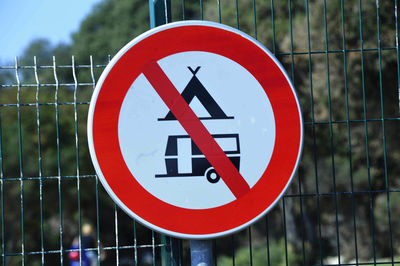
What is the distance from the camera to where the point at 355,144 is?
15.1 meters

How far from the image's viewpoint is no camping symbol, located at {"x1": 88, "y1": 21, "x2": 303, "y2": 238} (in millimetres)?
2012

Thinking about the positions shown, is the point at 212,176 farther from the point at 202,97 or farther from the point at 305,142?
the point at 305,142

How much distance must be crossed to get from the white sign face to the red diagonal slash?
0.05 feet

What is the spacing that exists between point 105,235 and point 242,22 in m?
10.1

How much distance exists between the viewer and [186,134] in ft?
6.61

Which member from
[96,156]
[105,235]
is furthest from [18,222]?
[96,156]

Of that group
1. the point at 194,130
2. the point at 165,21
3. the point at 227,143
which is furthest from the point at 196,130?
the point at 165,21

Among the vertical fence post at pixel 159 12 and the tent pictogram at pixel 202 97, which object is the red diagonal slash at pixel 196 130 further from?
the vertical fence post at pixel 159 12

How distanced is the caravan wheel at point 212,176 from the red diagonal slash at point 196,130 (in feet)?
0.04

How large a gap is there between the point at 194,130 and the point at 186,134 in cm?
3

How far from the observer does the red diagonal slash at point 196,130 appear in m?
2.02

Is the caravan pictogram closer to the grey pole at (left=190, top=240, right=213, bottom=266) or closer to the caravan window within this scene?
the caravan window

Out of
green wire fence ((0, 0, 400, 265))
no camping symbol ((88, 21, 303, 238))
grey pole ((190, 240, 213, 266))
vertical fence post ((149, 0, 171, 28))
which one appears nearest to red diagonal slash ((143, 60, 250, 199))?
no camping symbol ((88, 21, 303, 238))

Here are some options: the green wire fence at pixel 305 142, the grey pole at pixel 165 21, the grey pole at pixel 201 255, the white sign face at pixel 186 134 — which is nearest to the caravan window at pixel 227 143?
the white sign face at pixel 186 134
